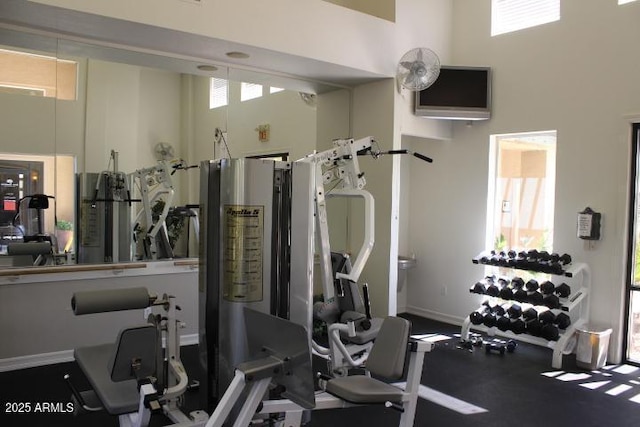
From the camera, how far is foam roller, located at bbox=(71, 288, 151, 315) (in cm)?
230

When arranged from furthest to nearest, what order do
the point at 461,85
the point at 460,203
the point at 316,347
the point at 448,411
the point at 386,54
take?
the point at 460,203
the point at 461,85
the point at 386,54
the point at 316,347
the point at 448,411

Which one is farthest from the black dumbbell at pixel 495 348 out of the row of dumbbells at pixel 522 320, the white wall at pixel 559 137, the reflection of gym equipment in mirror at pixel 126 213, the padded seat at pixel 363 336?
the reflection of gym equipment in mirror at pixel 126 213

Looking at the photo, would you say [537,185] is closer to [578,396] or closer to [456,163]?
[456,163]

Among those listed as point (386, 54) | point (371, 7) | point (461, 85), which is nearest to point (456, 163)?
point (461, 85)

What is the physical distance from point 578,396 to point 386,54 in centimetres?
340

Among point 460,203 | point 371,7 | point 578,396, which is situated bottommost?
point 578,396

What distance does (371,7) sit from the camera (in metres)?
5.23

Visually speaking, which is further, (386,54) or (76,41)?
(386,54)

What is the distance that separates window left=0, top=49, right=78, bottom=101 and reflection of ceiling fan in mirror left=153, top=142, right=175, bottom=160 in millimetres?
870

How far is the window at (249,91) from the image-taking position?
4840 millimetres

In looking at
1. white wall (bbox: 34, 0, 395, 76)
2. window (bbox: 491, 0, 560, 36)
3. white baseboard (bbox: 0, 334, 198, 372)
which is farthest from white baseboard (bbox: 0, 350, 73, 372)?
window (bbox: 491, 0, 560, 36)

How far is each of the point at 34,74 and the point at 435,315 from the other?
4.71 meters

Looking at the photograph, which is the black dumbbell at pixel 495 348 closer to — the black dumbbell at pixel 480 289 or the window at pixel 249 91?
the black dumbbell at pixel 480 289

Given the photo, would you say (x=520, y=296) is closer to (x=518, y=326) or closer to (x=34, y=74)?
(x=518, y=326)
